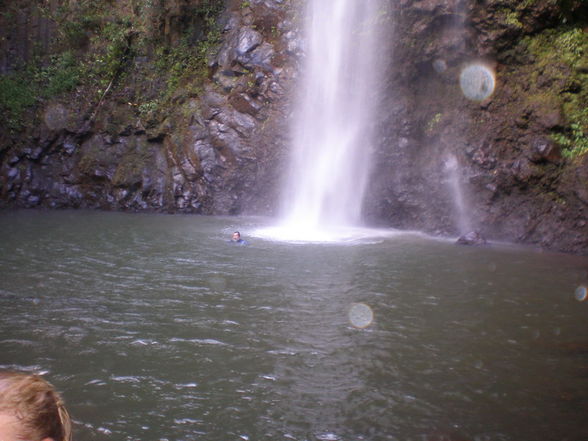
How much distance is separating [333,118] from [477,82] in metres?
6.54

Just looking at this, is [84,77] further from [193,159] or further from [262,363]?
[262,363]

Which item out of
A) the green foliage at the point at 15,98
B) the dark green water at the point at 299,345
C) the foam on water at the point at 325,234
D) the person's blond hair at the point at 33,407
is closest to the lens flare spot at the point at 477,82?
the foam on water at the point at 325,234

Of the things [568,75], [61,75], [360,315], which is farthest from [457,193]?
Result: [61,75]

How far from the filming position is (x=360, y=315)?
7895 millimetres

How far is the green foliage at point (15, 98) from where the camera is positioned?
25.4 metres

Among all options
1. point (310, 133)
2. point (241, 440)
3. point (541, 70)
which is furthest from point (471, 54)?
point (241, 440)

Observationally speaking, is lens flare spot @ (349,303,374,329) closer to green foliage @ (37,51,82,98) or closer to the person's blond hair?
the person's blond hair

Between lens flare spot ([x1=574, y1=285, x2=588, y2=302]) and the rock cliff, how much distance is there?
585 centimetres

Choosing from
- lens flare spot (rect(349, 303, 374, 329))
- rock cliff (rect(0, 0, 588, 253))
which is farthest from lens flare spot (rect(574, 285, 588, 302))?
rock cliff (rect(0, 0, 588, 253))

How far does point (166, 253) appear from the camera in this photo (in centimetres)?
1289

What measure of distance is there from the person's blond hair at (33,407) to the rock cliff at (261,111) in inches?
645

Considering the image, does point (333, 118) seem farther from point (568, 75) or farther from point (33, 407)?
point (33, 407)

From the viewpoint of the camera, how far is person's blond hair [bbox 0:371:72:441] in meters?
1.35

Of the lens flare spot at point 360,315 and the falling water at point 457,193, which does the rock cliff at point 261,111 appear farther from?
the lens flare spot at point 360,315
